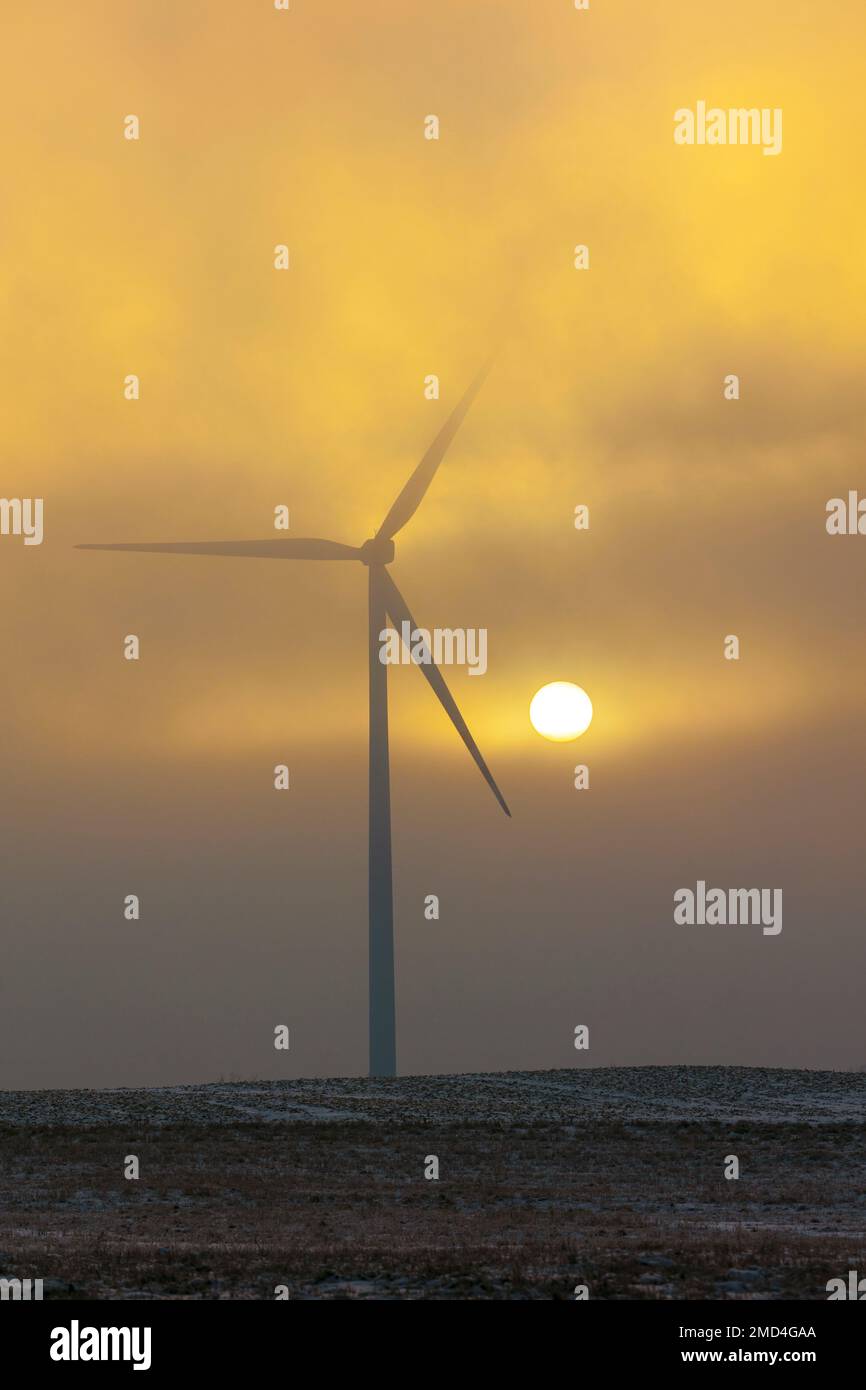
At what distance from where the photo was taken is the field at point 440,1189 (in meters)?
25.7

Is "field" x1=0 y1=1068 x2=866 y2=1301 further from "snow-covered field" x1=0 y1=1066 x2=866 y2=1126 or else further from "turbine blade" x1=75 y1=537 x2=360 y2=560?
"turbine blade" x1=75 y1=537 x2=360 y2=560

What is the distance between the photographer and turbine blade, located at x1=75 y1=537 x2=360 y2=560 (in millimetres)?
74125

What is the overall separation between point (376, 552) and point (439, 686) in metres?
6.54

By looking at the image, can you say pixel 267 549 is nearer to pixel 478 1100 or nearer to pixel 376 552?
pixel 376 552

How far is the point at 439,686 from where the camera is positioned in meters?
72.1

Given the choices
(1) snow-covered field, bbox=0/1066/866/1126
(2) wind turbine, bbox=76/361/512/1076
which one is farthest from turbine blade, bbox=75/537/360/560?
(1) snow-covered field, bbox=0/1066/866/1126

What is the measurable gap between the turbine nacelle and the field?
22.0 m

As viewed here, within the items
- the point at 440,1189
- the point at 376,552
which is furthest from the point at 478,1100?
the point at 376,552
